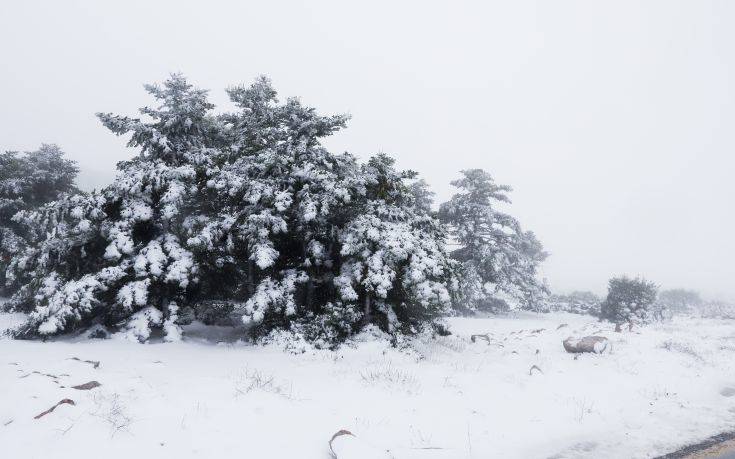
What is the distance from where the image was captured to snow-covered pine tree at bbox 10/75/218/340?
12.3 metres

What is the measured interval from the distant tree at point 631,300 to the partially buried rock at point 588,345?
23.9 meters

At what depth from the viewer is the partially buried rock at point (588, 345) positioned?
43.2 feet

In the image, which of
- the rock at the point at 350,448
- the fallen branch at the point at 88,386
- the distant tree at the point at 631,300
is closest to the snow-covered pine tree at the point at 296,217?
the fallen branch at the point at 88,386

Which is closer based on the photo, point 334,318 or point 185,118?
point 334,318

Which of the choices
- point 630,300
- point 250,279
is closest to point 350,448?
point 250,279

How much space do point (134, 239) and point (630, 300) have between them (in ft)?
121

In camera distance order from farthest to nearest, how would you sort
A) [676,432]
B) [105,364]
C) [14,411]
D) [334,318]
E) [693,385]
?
[334,318] < [693,385] < [105,364] < [676,432] < [14,411]

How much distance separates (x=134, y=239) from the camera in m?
13.7

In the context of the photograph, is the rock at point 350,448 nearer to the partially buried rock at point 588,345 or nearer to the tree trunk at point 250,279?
the tree trunk at point 250,279

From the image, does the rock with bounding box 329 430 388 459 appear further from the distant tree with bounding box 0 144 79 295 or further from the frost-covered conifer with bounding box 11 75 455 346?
the distant tree with bounding box 0 144 79 295

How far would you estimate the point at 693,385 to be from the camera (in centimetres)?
1079

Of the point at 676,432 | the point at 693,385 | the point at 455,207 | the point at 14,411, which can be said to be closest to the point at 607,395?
the point at 676,432

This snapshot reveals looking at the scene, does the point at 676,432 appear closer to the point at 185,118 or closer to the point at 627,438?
the point at 627,438

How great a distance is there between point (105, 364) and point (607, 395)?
12.0 meters
